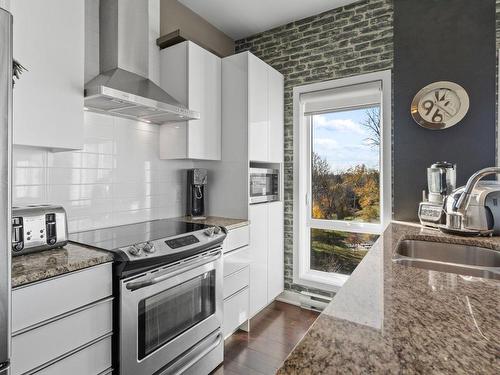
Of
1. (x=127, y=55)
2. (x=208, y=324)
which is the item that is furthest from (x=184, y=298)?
(x=127, y=55)

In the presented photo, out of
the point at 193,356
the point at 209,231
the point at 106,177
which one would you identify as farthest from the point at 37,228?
the point at 193,356

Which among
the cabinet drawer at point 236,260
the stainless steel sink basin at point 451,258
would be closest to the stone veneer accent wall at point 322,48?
the cabinet drawer at point 236,260

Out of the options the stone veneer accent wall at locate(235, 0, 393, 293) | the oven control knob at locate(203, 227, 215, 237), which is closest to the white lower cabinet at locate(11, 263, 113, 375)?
the oven control knob at locate(203, 227, 215, 237)

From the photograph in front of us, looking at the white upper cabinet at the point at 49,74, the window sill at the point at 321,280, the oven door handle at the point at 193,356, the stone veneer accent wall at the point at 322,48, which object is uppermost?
the stone veneer accent wall at the point at 322,48

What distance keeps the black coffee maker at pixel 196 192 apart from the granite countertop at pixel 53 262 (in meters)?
1.16

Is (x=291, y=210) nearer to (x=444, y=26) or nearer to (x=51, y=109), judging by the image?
(x=444, y=26)

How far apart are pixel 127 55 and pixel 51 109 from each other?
0.75 m

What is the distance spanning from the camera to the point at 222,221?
2492 mm

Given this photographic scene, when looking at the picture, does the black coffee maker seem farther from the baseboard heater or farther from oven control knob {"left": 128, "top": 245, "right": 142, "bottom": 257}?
the baseboard heater

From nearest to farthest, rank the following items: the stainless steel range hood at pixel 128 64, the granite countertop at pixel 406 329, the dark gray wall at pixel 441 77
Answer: the granite countertop at pixel 406 329 → the stainless steel range hood at pixel 128 64 → the dark gray wall at pixel 441 77

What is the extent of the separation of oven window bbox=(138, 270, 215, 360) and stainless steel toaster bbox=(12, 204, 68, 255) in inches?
22.1

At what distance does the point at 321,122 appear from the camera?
306cm

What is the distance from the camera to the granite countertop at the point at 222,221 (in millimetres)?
2333

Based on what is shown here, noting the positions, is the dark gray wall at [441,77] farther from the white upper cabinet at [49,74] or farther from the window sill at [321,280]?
the white upper cabinet at [49,74]
